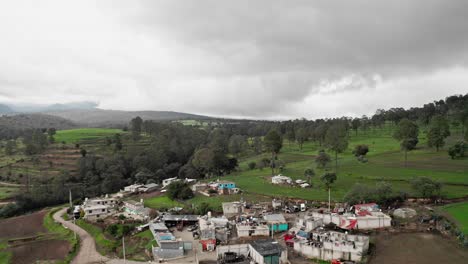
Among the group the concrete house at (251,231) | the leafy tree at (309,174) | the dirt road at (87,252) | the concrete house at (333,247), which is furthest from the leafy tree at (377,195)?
the dirt road at (87,252)

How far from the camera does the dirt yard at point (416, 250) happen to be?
22969 mm

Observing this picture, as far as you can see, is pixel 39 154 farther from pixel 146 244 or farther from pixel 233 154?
pixel 146 244

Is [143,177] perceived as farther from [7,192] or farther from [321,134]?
[321,134]

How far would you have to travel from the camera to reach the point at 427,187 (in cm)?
3372

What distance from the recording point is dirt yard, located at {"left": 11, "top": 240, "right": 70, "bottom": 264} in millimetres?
30859

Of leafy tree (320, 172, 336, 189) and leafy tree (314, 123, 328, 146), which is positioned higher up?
leafy tree (314, 123, 328, 146)

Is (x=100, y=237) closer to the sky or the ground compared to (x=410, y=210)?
closer to the ground

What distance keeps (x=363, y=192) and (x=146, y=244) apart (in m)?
23.4

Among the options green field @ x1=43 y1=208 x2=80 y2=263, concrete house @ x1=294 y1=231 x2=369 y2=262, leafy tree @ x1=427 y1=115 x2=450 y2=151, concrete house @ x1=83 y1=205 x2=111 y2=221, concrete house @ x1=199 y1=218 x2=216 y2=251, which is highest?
leafy tree @ x1=427 y1=115 x2=450 y2=151

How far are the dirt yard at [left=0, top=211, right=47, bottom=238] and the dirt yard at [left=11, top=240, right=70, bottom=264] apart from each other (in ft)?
18.8

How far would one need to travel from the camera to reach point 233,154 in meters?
83.8

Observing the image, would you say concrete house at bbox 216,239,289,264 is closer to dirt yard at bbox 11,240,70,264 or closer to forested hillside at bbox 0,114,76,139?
dirt yard at bbox 11,240,70,264

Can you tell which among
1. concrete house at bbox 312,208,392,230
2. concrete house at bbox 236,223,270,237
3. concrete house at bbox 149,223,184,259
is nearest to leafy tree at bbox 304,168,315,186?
concrete house at bbox 312,208,392,230

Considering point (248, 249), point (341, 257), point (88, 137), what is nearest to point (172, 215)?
point (248, 249)
